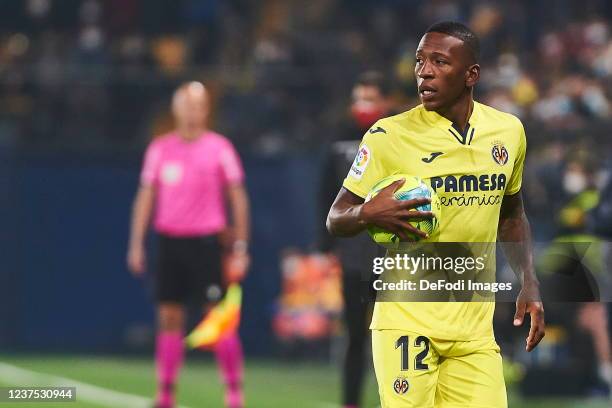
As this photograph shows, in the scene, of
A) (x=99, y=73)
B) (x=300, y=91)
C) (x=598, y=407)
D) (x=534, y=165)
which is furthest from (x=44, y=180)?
(x=598, y=407)

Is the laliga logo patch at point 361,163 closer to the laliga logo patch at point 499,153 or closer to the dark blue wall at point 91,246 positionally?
the laliga logo patch at point 499,153

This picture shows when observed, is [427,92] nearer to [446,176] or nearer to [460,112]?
[460,112]

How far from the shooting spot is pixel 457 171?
523cm

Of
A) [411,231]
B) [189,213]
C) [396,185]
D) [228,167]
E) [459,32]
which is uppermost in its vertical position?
[228,167]

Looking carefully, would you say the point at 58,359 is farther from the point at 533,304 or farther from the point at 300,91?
the point at 533,304

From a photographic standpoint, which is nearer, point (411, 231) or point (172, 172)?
point (411, 231)

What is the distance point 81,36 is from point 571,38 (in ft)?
19.8

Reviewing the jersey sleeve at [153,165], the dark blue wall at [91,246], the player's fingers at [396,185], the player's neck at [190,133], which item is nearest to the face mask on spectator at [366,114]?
the player's neck at [190,133]

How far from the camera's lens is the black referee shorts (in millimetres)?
10393

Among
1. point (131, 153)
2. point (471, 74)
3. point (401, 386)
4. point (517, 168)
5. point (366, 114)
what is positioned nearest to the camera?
point (401, 386)

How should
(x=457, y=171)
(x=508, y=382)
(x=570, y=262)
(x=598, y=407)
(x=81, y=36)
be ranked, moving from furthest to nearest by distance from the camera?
(x=81, y=36), (x=508, y=382), (x=598, y=407), (x=570, y=262), (x=457, y=171)

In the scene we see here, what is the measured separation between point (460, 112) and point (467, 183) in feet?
0.97

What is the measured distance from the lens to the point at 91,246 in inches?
638

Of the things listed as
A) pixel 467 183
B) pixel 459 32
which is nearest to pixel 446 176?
A: pixel 467 183
